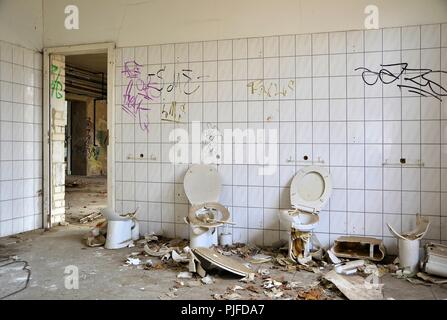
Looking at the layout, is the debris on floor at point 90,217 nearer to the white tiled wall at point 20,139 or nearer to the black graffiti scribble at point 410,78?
the white tiled wall at point 20,139

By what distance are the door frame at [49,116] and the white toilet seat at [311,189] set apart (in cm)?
218

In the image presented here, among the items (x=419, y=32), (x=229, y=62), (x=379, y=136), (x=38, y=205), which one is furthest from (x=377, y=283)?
(x=38, y=205)

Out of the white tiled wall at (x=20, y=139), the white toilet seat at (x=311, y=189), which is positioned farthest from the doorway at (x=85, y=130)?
the white toilet seat at (x=311, y=189)

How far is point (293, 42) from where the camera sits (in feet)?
13.1

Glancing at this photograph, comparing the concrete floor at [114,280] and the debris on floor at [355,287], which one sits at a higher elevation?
the debris on floor at [355,287]

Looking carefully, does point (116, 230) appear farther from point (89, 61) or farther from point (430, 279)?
point (89, 61)

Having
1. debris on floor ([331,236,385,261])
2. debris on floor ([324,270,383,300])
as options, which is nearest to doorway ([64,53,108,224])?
debris on floor ([331,236,385,261])

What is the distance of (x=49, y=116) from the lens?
16.4 ft

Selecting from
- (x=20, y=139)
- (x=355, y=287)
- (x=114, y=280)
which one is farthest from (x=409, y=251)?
(x=20, y=139)

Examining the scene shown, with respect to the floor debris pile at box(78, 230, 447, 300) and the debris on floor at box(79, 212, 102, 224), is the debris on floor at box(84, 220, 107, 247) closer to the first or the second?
the floor debris pile at box(78, 230, 447, 300)

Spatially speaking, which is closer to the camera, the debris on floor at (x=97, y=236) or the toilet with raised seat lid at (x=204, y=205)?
the toilet with raised seat lid at (x=204, y=205)

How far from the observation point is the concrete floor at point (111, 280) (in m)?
2.87

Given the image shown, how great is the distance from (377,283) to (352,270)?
0.83 ft

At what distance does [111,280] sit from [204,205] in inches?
49.1
